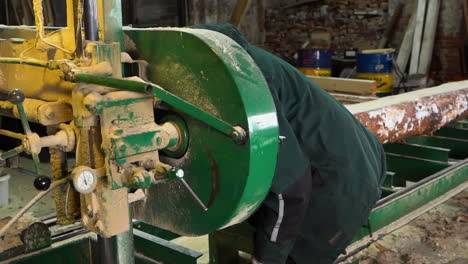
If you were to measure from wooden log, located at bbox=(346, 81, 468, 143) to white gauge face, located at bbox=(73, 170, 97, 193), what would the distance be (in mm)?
2276

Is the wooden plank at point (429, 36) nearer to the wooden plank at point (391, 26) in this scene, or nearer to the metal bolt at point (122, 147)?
the wooden plank at point (391, 26)

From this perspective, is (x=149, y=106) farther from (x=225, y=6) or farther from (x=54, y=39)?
(x=225, y=6)

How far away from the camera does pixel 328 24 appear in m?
10.1

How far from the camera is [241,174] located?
1283mm

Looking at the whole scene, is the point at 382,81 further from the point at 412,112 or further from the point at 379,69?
the point at 412,112

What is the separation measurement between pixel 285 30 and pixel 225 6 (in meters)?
1.43

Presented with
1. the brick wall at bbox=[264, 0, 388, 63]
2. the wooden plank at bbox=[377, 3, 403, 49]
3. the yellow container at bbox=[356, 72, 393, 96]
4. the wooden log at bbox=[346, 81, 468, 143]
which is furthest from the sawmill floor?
the brick wall at bbox=[264, 0, 388, 63]

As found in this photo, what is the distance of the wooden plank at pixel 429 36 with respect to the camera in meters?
8.52

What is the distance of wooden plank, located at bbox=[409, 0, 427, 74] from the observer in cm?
852

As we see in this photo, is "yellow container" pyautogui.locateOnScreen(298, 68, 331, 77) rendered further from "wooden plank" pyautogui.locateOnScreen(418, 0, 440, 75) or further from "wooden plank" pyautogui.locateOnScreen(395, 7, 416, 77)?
"wooden plank" pyautogui.locateOnScreen(418, 0, 440, 75)

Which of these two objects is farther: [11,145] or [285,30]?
[285,30]

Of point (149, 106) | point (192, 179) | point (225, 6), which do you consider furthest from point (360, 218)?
point (225, 6)

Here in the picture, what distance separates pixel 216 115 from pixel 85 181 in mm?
342

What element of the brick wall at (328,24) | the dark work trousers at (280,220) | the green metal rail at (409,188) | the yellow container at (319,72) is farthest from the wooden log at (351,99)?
the dark work trousers at (280,220)
